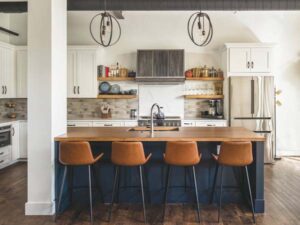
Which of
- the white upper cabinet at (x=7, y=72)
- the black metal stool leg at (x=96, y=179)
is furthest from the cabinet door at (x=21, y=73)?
the black metal stool leg at (x=96, y=179)

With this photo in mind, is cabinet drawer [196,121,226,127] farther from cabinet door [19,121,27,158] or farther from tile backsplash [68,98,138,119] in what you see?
cabinet door [19,121,27,158]

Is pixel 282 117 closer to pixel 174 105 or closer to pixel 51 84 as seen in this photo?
pixel 174 105

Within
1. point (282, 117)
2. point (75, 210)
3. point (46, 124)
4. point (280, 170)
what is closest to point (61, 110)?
point (46, 124)

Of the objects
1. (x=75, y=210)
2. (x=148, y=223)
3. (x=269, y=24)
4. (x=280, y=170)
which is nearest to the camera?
(x=148, y=223)

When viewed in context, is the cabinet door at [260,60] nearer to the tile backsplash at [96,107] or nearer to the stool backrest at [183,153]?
the tile backsplash at [96,107]

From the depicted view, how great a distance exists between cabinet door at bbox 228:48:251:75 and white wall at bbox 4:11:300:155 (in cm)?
66

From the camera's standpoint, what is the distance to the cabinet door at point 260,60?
20.1ft

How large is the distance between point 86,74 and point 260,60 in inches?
148

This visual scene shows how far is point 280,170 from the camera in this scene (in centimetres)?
563

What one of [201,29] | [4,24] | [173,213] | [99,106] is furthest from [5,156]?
[201,29]

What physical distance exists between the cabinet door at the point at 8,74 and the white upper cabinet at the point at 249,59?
468 cm

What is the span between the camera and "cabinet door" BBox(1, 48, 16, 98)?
20.1 feet

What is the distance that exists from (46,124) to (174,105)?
386 centimetres

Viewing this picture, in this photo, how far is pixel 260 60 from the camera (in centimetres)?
614
